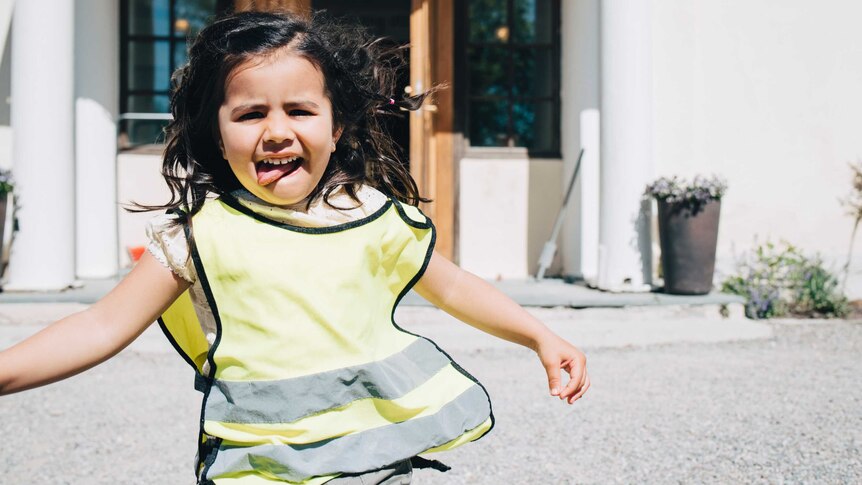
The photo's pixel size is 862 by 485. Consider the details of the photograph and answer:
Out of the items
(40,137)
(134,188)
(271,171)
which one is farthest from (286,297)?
(134,188)

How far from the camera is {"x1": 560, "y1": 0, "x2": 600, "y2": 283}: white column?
20.8 feet

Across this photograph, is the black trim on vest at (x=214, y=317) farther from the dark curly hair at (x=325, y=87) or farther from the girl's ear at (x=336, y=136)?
the girl's ear at (x=336, y=136)

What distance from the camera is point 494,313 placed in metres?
1.55

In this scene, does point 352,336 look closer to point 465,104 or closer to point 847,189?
point 465,104

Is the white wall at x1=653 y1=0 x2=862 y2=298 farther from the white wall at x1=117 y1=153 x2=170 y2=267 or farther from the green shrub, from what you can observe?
the white wall at x1=117 y1=153 x2=170 y2=267

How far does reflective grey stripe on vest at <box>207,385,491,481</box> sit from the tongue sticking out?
0.42m

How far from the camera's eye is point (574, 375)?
1.52m

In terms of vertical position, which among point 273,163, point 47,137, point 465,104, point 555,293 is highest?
point 465,104

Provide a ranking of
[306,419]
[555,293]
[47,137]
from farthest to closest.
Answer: [555,293] < [47,137] < [306,419]

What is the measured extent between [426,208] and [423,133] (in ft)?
2.03

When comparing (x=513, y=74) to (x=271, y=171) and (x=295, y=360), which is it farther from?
(x=295, y=360)

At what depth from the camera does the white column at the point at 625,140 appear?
561 centimetres

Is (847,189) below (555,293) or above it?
above

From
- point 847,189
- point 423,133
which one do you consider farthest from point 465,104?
point 847,189
